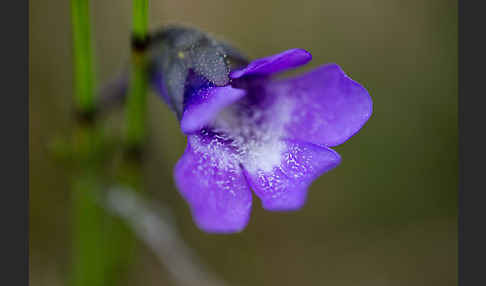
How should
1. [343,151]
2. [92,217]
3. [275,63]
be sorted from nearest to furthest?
[275,63] < [92,217] < [343,151]

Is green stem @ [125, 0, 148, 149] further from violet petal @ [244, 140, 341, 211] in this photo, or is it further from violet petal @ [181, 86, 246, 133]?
violet petal @ [244, 140, 341, 211]

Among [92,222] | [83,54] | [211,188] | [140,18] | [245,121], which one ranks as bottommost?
[92,222]

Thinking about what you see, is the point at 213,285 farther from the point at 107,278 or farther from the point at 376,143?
the point at 376,143

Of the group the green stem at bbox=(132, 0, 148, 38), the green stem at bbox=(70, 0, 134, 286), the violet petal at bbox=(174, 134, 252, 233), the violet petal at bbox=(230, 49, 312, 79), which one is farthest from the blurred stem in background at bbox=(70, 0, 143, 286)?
the violet petal at bbox=(230, 49, 312, 79)

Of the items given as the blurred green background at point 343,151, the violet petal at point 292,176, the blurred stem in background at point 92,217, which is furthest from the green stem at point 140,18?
the blurred green background at point 343,151

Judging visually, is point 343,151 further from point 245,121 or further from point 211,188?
point 211,188

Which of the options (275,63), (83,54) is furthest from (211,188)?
(83,54)
